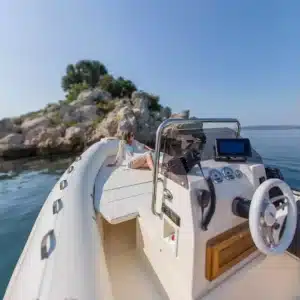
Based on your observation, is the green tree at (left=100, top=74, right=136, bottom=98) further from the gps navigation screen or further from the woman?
the gps navigation screen

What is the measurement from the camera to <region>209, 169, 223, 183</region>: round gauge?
1020mm

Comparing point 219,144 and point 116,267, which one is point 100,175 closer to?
point 116,267

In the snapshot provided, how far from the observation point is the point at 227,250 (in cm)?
101

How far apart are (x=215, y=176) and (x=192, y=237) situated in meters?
0.35

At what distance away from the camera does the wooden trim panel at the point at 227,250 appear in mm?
953

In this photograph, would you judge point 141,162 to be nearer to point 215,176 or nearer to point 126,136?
point 126,136

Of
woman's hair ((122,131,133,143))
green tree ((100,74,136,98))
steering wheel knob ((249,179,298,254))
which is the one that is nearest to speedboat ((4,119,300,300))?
steering wheel knob ((249,179,298,254))

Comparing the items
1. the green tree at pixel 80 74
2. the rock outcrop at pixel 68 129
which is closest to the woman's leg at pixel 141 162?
the rock outcrop at pixel 68 129

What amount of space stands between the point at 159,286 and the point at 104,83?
1023 inches

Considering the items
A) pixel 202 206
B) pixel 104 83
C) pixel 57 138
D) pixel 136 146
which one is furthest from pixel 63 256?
pixel 104 83

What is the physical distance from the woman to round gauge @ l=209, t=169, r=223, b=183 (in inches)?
52.4

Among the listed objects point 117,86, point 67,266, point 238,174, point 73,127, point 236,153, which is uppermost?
point 117,86

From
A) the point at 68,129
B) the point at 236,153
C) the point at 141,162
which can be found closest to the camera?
the point at 236,153

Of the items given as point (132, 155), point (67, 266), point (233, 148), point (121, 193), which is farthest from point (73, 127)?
point (233, 148)
